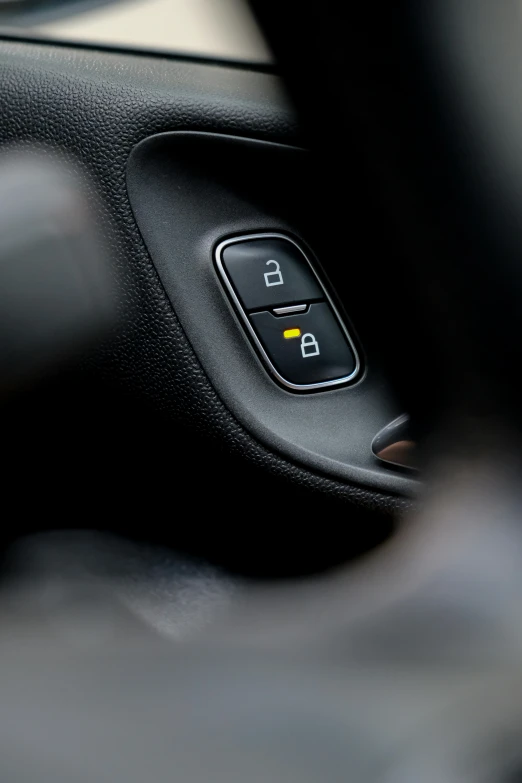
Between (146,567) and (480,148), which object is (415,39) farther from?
(146,567)

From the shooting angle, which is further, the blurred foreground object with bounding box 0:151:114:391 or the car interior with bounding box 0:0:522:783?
the blurred foreground object with bounding box 0:151:114:391

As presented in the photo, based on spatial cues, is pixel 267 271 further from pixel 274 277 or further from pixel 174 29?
pixel 174 29

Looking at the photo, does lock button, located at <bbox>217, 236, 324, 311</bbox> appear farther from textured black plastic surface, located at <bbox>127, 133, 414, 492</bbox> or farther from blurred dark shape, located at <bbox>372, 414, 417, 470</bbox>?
blurred dark shape, located at <bbox>372, 414, 417, 470</bbox>

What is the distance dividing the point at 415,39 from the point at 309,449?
0.54 m

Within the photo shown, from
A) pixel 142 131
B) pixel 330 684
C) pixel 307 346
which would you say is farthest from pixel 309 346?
pixel 330 684

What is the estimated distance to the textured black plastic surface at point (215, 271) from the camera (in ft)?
2.92

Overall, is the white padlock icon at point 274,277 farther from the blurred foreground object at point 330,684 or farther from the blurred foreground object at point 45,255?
the blurred foreground object at point 330,684

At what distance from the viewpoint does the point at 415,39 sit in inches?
15.9

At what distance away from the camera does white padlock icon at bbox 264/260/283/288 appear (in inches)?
35.7

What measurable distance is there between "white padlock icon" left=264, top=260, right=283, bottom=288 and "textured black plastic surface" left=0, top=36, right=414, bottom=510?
0.05 metres

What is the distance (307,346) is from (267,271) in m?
0.08

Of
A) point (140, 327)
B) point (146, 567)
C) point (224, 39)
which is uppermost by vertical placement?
point (224, 39)

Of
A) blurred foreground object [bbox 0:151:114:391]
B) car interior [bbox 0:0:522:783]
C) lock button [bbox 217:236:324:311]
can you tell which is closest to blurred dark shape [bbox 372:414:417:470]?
car interior [bbox 0:0:522:783]

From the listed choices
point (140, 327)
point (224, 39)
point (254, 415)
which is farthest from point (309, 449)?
point (224, 39)
